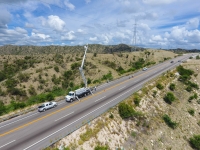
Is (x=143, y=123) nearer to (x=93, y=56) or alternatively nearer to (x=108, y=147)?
(x=108, y=147)

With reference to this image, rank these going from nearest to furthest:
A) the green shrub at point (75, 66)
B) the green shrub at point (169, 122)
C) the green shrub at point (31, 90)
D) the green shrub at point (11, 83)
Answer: the green shrub at point (169, 122)
the green shrub at point (11, 83)
the green shrub at point (31, 90)
the green shrub at point (75, 66)

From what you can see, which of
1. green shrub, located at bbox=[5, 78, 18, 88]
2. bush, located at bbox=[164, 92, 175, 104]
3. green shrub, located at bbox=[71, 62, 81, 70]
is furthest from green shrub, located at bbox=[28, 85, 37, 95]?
bush, located at bbox=[164, 92, 175, 104]

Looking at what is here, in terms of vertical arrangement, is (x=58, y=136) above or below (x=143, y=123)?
above

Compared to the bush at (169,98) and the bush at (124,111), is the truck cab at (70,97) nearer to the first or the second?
the bush at (124,111)

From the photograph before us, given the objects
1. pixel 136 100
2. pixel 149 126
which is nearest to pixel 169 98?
pixel 136 100

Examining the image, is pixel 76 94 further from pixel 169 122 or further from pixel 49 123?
pixel 169 122

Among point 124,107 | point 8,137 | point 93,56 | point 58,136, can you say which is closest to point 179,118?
point 124,107

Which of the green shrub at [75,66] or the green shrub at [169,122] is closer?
the green shrub at [169,122]

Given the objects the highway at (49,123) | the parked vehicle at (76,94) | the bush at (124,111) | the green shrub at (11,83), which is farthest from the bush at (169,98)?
the green shrub at (11,83)

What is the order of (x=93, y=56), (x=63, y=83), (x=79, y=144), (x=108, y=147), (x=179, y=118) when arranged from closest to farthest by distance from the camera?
(x=79, y=144) → (x=108, y=147) → (x=179, y=118) → (x=63, y=83) → (x=93, y=56)
